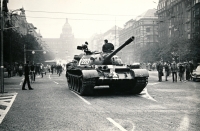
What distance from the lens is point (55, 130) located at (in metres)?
6.83

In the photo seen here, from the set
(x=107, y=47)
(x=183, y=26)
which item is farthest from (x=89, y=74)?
(x=183, y=26)

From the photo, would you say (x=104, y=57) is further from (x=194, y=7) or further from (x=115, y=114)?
(x=194, y=7)

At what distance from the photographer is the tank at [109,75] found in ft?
43.0

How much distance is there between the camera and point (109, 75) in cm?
1349

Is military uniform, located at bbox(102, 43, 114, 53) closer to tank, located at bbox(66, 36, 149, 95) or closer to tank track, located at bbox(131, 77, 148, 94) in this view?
tank, located at bbox(66, 36, 149, 95)

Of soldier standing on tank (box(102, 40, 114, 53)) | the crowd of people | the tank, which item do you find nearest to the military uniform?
soldier standing on tank (box(102, 40, 114, 53))

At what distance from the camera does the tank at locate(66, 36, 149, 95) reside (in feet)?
43.0

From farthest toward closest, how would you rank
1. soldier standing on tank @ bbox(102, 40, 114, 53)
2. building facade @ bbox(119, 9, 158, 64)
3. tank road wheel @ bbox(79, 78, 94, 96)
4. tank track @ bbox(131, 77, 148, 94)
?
building facade @ bbox(119, 9, 158, 64), soldier standing on tank @ bbox(102, 40, 114, 53), tank track @ bbox(131, 77, 148, 94), tank road wheel @ bbox(79, 78, 94, 96)

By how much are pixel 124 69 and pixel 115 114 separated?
5.56m

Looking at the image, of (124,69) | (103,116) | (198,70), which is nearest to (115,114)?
(103,116)

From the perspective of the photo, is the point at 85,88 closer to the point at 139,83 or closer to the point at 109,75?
the point at 109,75

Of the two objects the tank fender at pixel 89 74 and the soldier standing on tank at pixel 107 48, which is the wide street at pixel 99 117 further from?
the soldier standing on tank at pixel 107 48

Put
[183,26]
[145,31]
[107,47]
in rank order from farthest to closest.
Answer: [145,31] < [183,26] < [107,47]

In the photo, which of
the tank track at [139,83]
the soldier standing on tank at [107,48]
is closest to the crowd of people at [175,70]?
the soldier standing on tank at [107,48]
